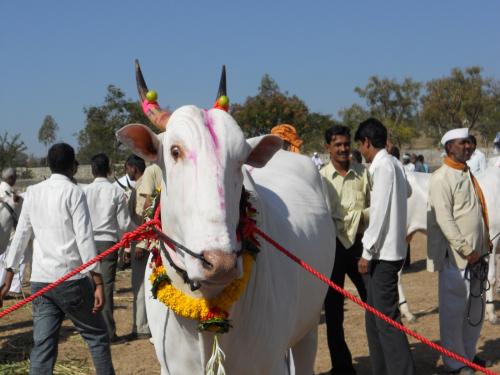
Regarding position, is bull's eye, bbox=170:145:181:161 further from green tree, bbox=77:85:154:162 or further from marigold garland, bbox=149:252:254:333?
green tree, bbox=77:85:154:162

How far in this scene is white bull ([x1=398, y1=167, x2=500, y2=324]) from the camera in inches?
338

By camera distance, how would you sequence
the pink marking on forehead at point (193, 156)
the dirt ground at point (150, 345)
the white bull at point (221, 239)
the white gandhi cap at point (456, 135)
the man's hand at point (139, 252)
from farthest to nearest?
1. the man's hand at point (139, 252)
2. the dirt ground at point (150, 345)
3. the white gandhi cap at point (456, 135)
4. the pink marking on forehead at point (193, 156)
5. the white bull at point (221, 239)

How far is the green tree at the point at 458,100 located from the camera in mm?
58406

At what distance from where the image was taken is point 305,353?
549 cm

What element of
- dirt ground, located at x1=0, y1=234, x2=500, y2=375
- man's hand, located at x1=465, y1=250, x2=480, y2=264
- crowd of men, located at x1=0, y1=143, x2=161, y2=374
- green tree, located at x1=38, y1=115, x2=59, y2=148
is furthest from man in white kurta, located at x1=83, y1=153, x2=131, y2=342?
green tree, located at x1=38, y1=115, x2=59, y2=148

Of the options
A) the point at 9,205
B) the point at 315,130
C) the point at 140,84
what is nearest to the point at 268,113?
the point at 315,130

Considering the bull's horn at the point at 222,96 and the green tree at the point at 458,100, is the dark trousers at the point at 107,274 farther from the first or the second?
the green tree at the point at 458,100

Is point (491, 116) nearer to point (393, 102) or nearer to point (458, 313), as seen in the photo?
point (393, 102)

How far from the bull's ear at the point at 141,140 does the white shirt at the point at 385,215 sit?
9.30ft

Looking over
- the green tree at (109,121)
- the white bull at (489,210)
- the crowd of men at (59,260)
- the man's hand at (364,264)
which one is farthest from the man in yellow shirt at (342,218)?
the green tree at (109,121)

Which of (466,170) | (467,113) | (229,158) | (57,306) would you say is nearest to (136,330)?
(57,306)

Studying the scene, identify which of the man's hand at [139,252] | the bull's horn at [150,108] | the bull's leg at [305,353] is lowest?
the bull's leg at [305,353]

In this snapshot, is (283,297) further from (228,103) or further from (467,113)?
(467,113)

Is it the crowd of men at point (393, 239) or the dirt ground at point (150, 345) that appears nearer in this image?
the crowd of men at point (393, 239)
